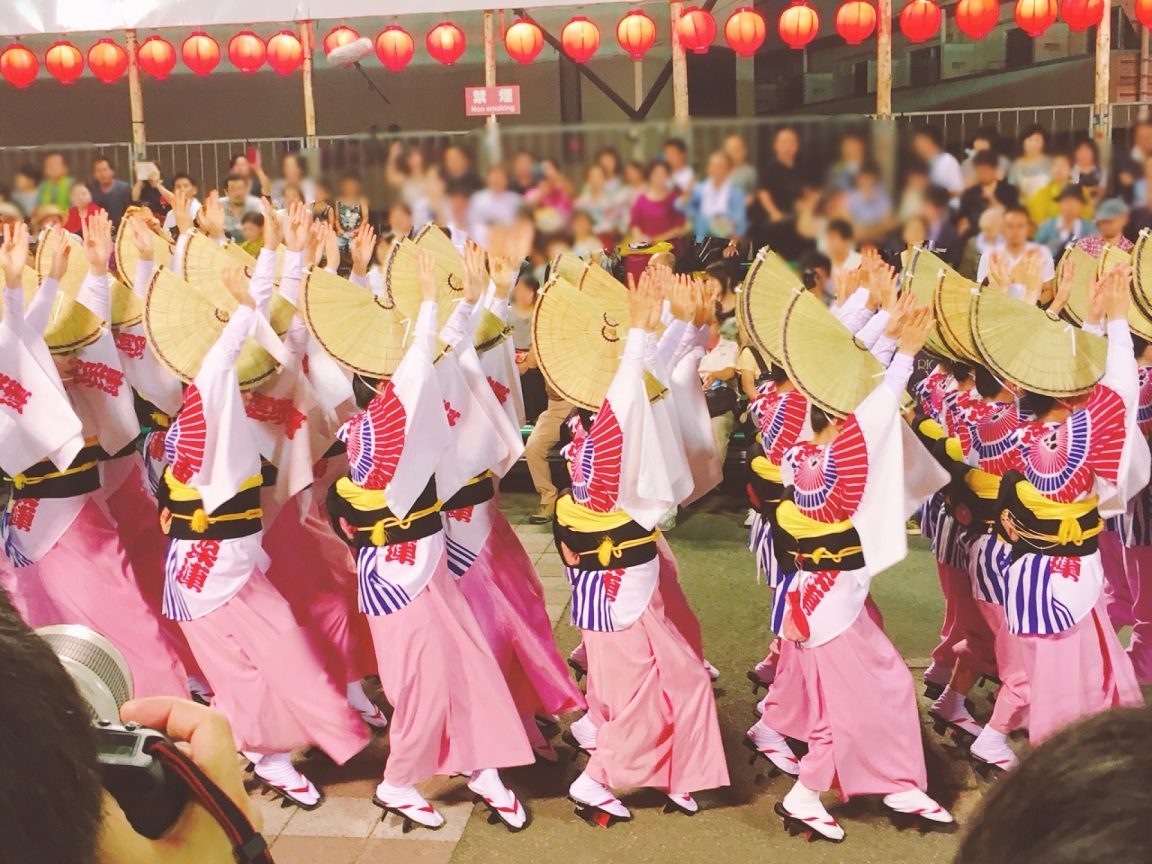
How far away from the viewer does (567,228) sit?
4.13 metres

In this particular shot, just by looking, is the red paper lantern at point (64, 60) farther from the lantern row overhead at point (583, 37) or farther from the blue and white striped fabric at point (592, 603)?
the blue and white striped fabric at point (592, 603)

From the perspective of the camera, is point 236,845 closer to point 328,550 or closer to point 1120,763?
point 1120,763

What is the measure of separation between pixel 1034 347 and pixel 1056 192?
84.5 inches

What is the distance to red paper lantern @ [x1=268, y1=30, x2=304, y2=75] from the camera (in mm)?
8492

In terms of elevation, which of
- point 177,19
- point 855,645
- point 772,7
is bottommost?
point 855,645

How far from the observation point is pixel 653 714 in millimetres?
3332

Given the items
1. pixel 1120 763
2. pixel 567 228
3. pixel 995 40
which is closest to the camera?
pixel 1120 763

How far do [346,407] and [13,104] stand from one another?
966 cm

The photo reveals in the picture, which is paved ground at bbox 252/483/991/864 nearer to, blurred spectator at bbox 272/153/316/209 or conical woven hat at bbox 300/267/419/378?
conical woven hat at bbox 300/267/419/378

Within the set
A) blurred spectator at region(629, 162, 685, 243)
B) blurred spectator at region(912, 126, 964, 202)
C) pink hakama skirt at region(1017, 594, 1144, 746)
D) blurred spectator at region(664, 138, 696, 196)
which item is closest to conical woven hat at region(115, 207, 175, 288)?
blurred spectator at region(629, 162, 685, 243)

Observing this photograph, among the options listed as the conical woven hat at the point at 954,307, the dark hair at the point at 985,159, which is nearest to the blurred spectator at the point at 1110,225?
the dark hair at the point at 985,159

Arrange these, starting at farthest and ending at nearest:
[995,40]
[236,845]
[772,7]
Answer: [995,40] < [772,7] < [236,845]

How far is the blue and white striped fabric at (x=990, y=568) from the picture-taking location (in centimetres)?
349

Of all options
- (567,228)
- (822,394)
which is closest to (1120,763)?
(822,394)
